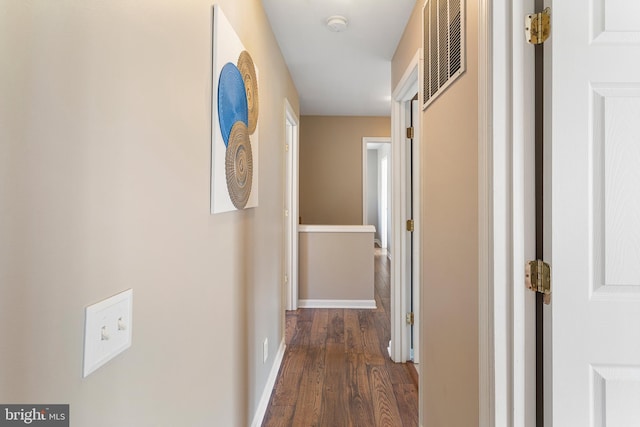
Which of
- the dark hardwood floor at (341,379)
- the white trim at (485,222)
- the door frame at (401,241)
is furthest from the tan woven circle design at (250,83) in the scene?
the dark hardwood floor at (341,379)

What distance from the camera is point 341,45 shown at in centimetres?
254

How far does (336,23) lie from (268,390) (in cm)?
244

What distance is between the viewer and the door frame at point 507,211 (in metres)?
0.98

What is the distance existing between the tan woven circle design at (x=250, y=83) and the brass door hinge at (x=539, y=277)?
130 cm

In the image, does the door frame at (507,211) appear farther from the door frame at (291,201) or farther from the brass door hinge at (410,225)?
the door frame at (291,201)

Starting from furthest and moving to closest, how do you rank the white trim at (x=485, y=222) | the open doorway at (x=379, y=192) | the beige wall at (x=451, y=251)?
1. the open doorway at (x=379, y=192)
2. the beige wall at (x=451, y=251)
3. the white trim at (x=485, y=222)

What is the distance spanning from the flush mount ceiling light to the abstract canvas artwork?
0.81 metres

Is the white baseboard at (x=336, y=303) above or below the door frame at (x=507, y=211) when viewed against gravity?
below

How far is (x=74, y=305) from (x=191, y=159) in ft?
1.84

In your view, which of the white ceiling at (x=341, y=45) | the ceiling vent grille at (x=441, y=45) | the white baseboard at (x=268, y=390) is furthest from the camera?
the white ceiling at (x=341, y=45)

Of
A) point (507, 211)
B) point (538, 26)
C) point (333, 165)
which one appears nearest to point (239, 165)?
point (507, 211)

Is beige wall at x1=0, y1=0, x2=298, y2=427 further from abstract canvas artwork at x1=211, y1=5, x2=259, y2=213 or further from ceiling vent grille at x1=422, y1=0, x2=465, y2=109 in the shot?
ceiling vent grille at x1=422, y1=0, x2=465, y2=109

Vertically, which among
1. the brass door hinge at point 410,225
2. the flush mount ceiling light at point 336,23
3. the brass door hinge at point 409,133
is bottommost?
the brass door hinge at point 410,225

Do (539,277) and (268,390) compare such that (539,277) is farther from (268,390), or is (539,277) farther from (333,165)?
(333,165)
